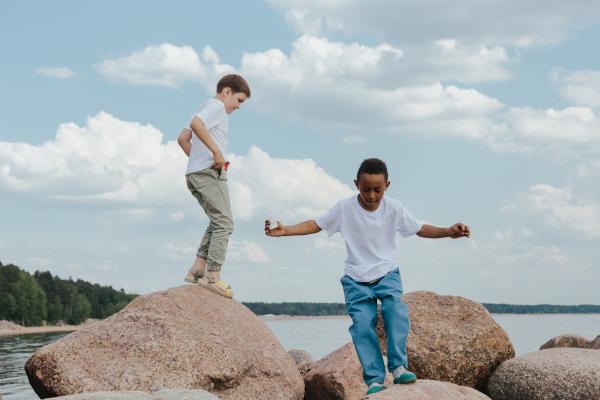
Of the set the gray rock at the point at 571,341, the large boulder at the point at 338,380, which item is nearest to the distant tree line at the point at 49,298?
the gray rock at the point at 571,341

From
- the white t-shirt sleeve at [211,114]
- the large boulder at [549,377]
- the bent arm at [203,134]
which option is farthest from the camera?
the large boulder at [549,377]

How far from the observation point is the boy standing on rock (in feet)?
30.8

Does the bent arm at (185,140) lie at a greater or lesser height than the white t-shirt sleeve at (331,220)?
greater

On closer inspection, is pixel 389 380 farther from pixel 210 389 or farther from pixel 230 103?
pixel 230 103

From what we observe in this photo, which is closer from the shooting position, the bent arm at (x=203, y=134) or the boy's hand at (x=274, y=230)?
the boy's hand at (x=274, y=230)

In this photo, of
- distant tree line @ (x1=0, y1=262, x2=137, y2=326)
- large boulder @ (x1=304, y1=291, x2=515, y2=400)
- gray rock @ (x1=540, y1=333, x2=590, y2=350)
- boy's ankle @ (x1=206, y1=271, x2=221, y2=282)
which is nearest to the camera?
boy's ankle @ (x1=206, y1=271, x2=221, y2=282)

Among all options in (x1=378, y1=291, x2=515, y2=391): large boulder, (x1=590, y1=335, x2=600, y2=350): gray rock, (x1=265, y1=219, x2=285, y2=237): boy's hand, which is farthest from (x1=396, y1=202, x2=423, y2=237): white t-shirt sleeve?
(x1=590, y1=335, x2=600, y2=350): gray rock

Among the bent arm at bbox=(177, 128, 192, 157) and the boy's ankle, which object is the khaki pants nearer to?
the boy's ankle

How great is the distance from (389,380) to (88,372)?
3.12 m

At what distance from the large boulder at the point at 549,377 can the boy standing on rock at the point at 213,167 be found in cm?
386

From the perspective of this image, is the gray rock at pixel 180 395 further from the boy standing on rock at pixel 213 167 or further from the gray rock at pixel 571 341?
the gray rock at pixel 571 341

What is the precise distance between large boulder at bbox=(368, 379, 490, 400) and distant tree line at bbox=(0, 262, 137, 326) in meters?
92.8

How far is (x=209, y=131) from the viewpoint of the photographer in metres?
Result: 9.44

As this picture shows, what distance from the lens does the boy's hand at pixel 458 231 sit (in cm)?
715
